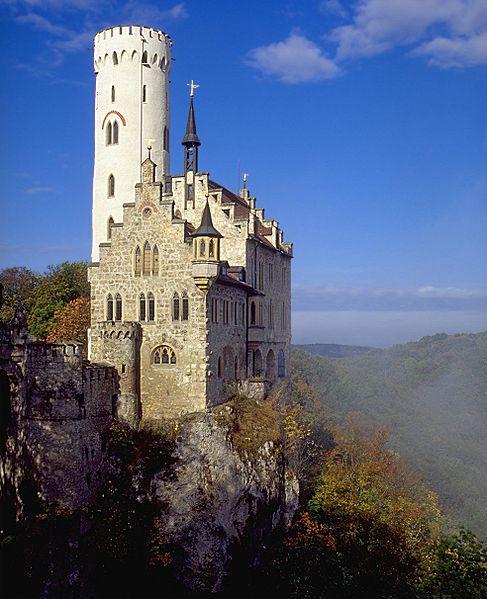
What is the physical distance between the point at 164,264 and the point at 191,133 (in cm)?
1314

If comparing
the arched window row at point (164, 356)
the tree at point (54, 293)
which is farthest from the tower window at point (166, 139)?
the arched window row at point (164, 356)

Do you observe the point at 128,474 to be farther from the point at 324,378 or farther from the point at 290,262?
the point at 324,378

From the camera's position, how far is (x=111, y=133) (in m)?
45.7

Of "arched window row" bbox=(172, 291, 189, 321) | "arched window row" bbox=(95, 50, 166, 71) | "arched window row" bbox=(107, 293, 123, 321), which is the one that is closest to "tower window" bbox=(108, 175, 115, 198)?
"arched window row" bbox=(95, 50, 166, 71)

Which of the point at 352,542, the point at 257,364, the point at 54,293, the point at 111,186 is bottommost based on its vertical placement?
the point at 352,542

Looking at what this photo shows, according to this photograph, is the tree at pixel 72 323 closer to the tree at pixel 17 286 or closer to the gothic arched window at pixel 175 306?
the tree at pixel 17 286

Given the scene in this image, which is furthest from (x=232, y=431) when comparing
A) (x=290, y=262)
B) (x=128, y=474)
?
(x=290, y=262)

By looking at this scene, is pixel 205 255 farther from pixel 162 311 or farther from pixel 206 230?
pixel 162 311

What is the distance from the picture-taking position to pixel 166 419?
116 ft

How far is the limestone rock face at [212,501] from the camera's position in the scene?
3231 cm

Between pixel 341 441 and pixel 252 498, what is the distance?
28.5 metres

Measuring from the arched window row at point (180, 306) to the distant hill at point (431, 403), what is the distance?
46.5 metres

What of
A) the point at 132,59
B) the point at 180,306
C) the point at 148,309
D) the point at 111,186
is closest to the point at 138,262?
the point at 148,309

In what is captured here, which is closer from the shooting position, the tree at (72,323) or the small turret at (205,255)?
the small turret at (205,255)
